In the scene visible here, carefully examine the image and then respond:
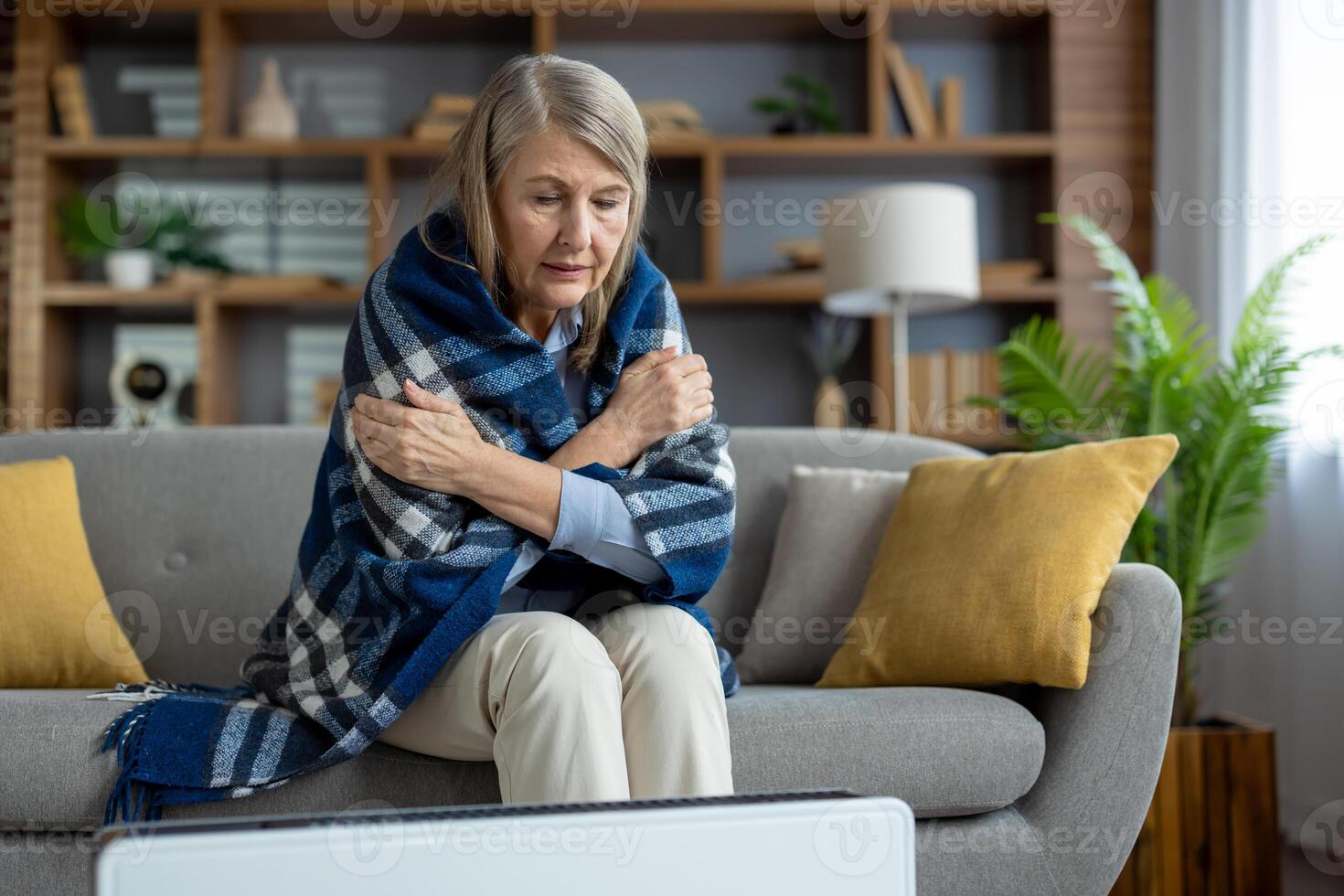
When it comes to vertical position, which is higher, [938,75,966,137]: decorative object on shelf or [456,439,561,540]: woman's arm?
[938,75,966,137]: decorative object on shelf

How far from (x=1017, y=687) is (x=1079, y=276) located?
7.35 feet

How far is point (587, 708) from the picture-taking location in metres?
1.30

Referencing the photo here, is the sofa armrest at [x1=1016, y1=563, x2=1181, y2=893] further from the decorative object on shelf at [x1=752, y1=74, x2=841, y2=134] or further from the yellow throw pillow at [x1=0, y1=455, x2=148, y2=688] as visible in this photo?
the decorative object on shelf at [x1=752, y1=74, x2=841, y2=134]

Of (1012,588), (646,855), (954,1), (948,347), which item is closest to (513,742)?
(646,855)

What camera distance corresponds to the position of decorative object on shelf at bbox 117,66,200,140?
4023 millimetres

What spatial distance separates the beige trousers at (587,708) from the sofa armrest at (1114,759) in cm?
55

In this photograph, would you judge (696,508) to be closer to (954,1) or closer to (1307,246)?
(1307,246)

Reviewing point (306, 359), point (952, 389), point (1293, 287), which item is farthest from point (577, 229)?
point (306, 359)

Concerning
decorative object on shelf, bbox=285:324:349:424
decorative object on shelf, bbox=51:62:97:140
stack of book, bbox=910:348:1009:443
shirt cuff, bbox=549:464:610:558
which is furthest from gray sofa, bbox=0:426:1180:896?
decorative object on shelf, bbox=51:62:97:140

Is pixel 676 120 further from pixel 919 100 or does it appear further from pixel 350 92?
pixel 350 92

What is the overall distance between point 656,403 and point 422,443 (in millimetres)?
298

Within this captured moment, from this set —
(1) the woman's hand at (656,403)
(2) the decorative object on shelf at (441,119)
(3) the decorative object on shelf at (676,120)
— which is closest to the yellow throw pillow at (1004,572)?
(1) the woman's hand at (656,403)

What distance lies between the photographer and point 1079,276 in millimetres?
3814

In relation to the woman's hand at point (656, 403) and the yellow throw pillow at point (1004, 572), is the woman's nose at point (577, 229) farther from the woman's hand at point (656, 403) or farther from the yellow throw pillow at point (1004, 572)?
the yellow throw pillow at point (1004, 572)
